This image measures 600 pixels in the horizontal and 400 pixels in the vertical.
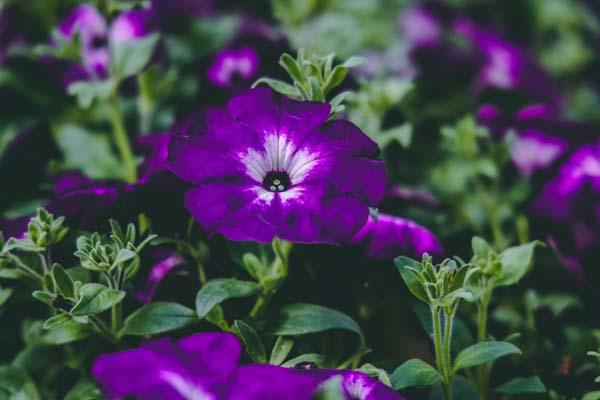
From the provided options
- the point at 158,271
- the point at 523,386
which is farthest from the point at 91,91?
the point at 523,386

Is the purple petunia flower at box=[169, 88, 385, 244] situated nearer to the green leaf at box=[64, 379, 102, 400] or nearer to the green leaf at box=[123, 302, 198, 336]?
the green leaf at box=[123, 302, 198, 336]

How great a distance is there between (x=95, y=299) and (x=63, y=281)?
0.05m

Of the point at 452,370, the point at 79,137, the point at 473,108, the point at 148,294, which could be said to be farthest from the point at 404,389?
the point at 473,108

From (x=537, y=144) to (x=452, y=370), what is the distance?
541 mm

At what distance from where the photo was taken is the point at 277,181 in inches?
36.8

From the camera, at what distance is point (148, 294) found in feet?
3.13

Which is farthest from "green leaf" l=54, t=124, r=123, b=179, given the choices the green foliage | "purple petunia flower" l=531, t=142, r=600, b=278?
"purple petunia flower" l=531, t=142, r=600, b=278

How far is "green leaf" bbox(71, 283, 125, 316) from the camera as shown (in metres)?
0.83

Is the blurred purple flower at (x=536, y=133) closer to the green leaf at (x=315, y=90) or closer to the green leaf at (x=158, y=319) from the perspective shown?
the green leaf at (x=315, y=90)

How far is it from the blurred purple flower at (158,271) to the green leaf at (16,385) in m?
0.19

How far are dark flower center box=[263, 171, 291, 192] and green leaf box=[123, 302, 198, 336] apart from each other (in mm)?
188

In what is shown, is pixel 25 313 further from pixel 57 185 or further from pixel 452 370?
pixel 452 370

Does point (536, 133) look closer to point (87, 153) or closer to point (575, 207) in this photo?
point (575, 207)

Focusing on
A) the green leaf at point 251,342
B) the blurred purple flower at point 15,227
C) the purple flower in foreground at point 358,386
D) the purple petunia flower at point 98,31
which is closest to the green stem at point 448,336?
the purple flower in foreground at point 358,386
